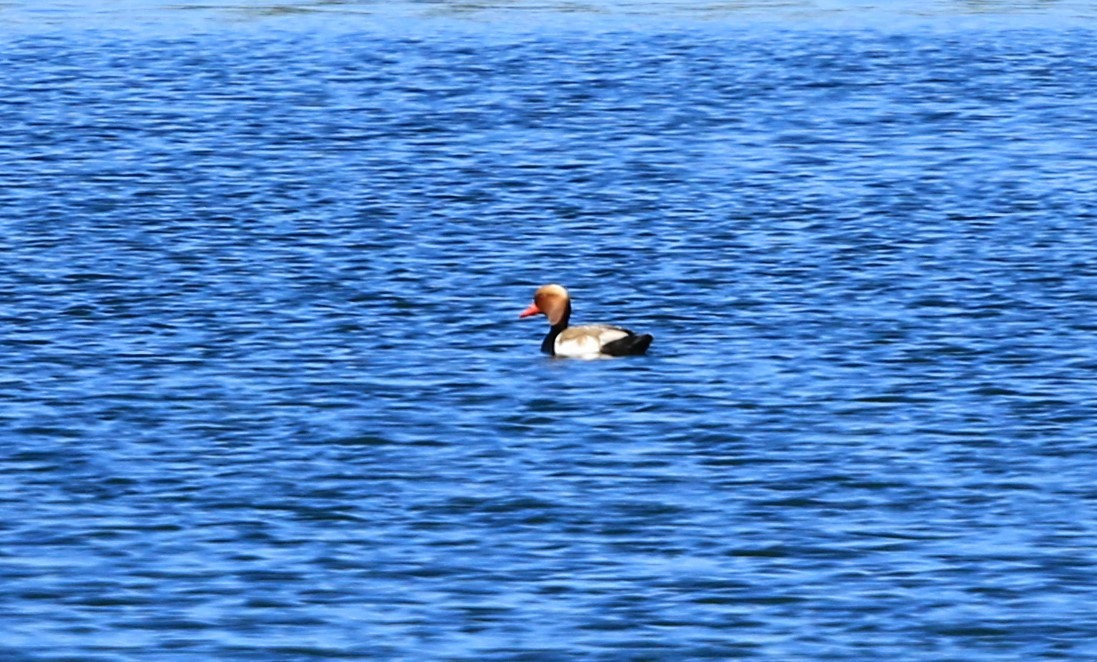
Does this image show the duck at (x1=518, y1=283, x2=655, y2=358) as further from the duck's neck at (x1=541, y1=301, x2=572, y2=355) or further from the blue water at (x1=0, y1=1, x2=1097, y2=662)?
the blue water at (x1=0, y1=1, x2=1097, y2=662)

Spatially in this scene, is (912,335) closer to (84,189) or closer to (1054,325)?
(1054,325)

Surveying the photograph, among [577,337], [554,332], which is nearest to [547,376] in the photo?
[577,337]

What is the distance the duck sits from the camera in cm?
2342

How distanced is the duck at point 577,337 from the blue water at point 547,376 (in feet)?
0.68

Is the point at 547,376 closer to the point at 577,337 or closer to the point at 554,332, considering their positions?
the point at 577,337

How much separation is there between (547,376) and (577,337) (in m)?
1.18

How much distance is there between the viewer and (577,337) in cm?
2380

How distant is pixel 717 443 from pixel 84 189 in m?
17.6

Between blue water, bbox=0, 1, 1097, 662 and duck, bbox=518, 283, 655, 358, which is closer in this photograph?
blue water, bbox=0, 1, 1097, 662

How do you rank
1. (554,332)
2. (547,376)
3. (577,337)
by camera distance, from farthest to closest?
(554,332)
(577,337)
(547,376)

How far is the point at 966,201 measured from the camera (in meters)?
33.5

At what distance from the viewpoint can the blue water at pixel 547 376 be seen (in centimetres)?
1516

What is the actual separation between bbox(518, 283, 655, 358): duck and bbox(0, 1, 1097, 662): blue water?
0.68ft

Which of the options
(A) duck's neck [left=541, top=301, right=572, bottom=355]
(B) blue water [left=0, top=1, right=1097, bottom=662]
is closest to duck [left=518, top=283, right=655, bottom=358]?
(A) duck's neck [left=541, top=301, right=572, bottom=355]
